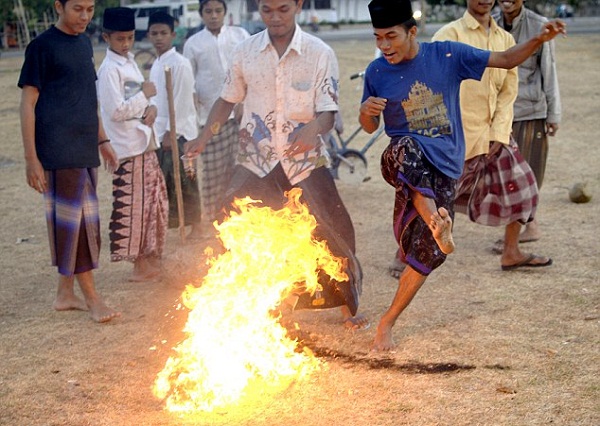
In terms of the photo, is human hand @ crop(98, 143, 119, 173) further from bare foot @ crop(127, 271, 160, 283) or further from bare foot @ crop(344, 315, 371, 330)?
bare foot @ crop(344, 315, 371, 330)

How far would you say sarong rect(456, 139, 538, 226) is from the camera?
20.4 ft

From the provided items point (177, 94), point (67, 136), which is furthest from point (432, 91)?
point (177, 94)

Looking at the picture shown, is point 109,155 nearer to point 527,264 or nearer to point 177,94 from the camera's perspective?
point 177,94

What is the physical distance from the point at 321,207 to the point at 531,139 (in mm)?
2470

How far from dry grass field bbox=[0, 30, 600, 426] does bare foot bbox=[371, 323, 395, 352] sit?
0.07m

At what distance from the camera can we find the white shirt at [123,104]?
20.0 ft

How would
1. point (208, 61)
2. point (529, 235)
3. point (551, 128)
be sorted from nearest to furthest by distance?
1. point (551, 128)
2. point (529, 235)
3. point (208, 61)

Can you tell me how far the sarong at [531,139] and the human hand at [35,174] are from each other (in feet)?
12.1

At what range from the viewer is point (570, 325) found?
517 centimetres

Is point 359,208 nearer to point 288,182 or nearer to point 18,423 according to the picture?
point 288,182

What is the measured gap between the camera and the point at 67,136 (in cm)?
545

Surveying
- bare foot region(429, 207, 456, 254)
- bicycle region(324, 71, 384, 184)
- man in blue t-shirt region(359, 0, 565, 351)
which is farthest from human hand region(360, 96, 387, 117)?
bicycle region(324, 71, 384, 184)

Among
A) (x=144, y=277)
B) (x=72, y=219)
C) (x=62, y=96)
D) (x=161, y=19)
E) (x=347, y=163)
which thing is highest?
(x=161, y=19)

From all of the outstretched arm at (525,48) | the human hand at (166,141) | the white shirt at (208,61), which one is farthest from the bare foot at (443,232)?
the white shirt at (208,61)
